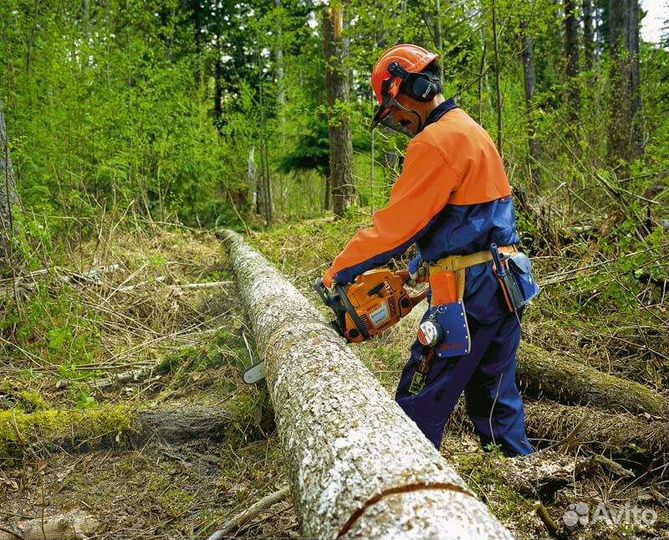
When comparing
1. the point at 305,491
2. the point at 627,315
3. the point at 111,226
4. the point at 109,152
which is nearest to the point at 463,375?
the point at 305,491

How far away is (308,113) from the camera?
11.1 m

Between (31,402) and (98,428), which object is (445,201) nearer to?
(98,428)

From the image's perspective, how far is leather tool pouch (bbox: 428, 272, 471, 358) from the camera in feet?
8.89

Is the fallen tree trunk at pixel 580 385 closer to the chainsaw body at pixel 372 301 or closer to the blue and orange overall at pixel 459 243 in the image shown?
the blue and orange overall at pixel 459 243

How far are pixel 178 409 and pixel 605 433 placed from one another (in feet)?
9.07

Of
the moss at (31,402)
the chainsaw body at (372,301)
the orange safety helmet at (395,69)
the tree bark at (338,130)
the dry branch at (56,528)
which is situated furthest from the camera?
the tree bark at (338,130)

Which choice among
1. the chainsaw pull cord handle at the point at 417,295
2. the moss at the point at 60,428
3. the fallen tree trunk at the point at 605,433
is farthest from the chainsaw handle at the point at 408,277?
the moss at the point at 60,428

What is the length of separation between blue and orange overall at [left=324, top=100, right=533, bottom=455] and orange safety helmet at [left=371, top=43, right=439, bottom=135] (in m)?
0.25

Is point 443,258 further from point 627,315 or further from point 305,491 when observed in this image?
point 627,315

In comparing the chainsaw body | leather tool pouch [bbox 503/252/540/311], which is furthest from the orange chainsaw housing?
leather tool pouch [bbox 503/252/540/311]

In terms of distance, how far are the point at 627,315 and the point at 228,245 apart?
6126 millimetres

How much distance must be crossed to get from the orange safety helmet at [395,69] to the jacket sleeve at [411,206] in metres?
0.42
